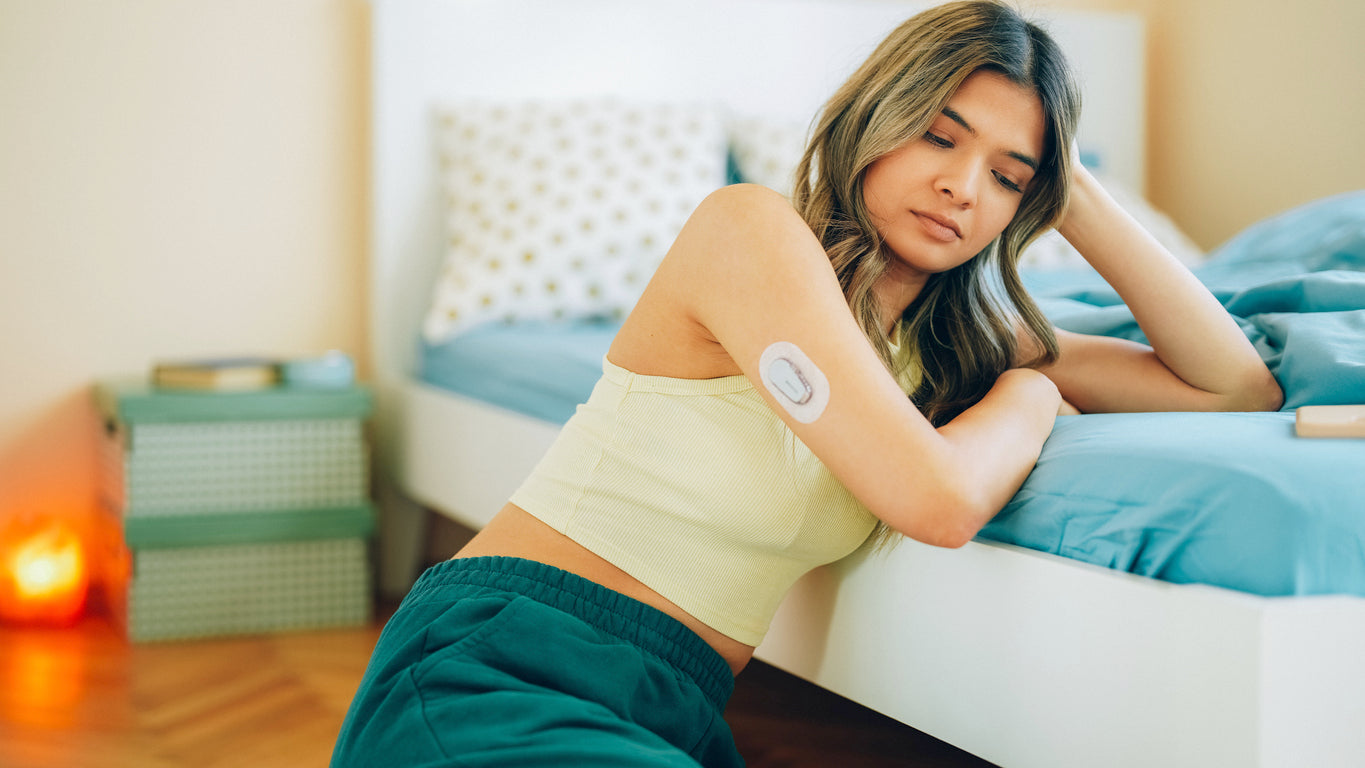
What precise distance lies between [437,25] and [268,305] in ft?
2.40

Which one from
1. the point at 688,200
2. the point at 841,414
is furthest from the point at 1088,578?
the point at 688,200

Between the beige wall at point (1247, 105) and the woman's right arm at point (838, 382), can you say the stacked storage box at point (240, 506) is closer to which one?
the woman's right arm at point (838, 382)

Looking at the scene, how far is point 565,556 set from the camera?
1025mm

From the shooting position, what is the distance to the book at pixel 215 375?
2.13 metres

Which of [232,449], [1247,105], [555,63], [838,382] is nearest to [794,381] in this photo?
[838,382]

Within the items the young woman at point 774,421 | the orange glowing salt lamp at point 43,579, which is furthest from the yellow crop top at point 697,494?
the orange glowing salt lamp at point 43,579

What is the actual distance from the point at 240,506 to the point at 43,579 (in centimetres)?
45

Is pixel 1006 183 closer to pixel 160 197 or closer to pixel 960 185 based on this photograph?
pixel 960 185

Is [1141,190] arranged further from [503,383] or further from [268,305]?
[268,305]

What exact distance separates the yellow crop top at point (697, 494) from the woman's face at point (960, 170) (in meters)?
0.21

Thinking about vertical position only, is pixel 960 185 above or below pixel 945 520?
above

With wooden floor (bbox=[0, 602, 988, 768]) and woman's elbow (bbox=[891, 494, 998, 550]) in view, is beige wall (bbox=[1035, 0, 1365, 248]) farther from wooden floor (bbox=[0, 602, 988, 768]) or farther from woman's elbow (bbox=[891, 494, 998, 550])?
woman's elbow (bbox=[891, 494, 998, 550])

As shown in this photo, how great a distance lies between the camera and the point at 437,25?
2.44 meters

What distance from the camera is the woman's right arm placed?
0.89 meters
